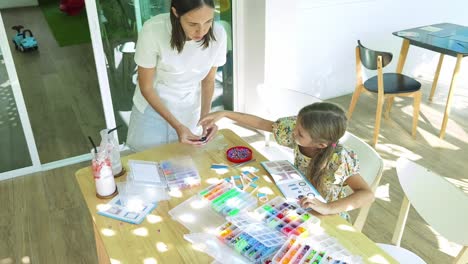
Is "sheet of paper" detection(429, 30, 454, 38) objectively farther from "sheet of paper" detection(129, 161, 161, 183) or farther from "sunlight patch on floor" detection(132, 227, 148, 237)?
"sunlight patch on floor" detection(132, 227, 148, 237)

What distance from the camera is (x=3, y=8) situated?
707 centimetres

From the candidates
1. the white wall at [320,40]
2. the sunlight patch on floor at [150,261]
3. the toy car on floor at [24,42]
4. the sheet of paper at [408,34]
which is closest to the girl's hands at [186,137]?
the sunlight patch on floor at [150,261]

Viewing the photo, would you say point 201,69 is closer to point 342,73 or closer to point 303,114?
point 303,114

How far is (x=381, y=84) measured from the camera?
3.16 m

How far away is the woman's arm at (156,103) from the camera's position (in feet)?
5.66

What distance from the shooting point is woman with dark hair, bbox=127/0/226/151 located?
1574mm

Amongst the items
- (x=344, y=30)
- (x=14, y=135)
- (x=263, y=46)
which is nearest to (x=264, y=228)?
(x=263, y=46)

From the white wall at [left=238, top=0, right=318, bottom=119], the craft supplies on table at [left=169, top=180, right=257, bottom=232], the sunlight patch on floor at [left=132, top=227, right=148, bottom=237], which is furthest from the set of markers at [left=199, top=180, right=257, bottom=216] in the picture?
the white wall at [left=238, top=0, right=318, bottom=119]

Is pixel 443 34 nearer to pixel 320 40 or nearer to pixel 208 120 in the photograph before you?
pixel 320 40

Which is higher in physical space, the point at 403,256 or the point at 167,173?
the point at 167,173

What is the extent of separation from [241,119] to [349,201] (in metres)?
0.66

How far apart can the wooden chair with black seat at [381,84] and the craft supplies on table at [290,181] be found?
1.76 metres

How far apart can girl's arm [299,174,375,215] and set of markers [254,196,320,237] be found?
37 millimetres

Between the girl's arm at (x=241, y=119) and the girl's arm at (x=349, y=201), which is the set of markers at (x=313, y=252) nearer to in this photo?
the girl's arm at (x=349, y=201)
